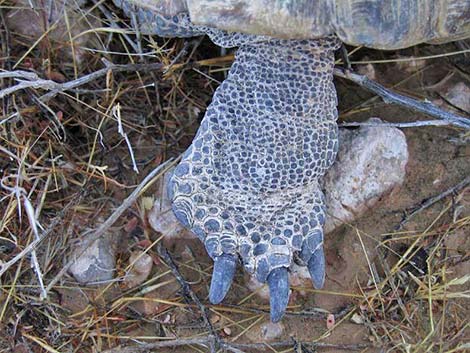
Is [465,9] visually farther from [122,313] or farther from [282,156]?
[122,313]

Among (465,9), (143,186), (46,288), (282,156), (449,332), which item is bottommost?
(449,332)

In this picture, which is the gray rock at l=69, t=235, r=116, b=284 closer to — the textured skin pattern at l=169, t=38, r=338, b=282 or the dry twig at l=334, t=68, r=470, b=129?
the textured skin pattern at l=169, t=38, r=338, b=282

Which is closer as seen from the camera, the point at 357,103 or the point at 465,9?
the point at 465,9

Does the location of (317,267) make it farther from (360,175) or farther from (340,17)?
(340,17)

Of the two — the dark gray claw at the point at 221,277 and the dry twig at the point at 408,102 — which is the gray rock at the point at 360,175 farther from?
the dark gray claw at the point at 221,277

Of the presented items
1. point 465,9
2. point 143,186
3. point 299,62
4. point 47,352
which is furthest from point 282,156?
point 47,352

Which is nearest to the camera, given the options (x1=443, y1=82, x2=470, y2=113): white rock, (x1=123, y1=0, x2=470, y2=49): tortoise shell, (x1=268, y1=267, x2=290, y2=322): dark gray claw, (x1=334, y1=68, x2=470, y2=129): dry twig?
(x1=123, y1=0, x2=470, y2=49): tortoise shell

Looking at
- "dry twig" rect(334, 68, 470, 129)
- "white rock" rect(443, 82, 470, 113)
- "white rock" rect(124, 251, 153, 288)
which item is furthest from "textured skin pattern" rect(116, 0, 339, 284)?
"white rock" rect(443, 82, 470, 113)
